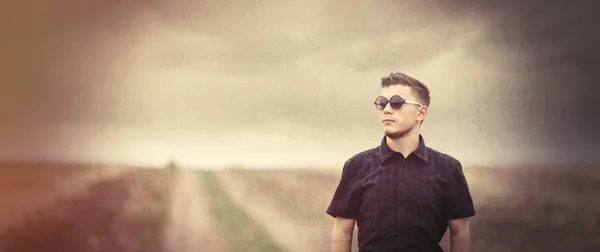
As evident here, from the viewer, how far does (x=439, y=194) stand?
12.5ft

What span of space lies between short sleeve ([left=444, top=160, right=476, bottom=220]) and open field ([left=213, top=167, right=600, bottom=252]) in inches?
1.7

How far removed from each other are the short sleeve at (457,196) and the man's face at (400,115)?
335mm

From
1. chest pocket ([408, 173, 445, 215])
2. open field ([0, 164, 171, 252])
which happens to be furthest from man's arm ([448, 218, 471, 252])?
open field ([0, 164, 171, 252])

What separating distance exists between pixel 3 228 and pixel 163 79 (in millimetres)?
1311

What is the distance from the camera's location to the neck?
389cm

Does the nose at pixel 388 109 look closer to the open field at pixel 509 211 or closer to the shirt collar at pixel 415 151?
the shirt collar at pixel 415 151

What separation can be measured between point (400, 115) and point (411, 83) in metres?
0.20

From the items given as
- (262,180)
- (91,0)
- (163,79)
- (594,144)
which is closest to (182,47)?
(163,79)

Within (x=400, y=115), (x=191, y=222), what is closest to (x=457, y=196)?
(x=400, y=115)

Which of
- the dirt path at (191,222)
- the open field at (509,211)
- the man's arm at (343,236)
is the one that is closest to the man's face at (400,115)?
the open field at (509,211)

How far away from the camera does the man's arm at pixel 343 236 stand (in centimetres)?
390

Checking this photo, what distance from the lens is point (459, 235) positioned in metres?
3.86

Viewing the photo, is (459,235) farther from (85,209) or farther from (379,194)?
(85,209)

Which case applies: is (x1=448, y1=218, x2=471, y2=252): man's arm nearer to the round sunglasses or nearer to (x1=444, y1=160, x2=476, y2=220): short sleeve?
(x1=444, y1=160, x2=476, y2=220): short sleeve
